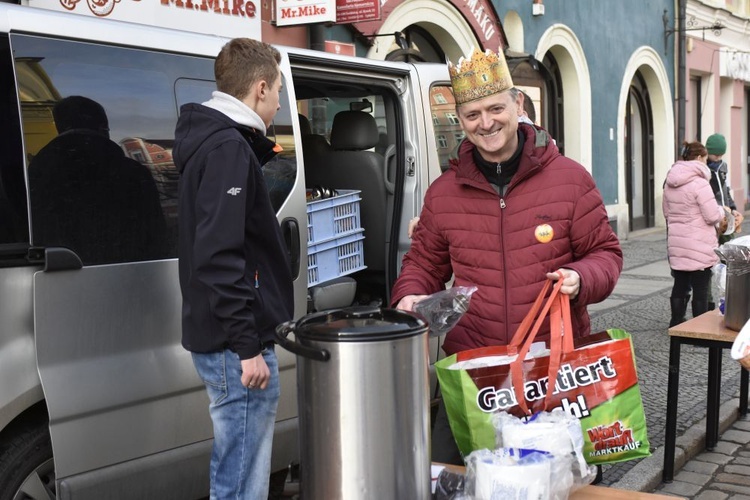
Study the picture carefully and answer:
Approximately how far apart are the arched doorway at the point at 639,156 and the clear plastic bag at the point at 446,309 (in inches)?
722

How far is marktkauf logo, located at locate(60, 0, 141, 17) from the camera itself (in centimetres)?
787

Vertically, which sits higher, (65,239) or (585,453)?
(65,239)

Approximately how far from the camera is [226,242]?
2936mm

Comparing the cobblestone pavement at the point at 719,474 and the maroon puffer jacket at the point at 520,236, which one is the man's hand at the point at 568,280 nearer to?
the maroon puffer jacket at the point at 520,236

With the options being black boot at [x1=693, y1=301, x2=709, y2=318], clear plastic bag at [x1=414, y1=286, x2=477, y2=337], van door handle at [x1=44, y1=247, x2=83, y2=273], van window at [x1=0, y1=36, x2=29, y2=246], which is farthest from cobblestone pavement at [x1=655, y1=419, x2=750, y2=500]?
van window at [x1=0, y1=36, x2=29, y2=246]

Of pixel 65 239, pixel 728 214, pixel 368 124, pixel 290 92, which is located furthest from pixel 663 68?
pixel 65 239

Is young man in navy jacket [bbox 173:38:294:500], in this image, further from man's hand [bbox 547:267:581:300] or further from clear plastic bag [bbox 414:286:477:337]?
man's hand [bbox 547:267:581:300]

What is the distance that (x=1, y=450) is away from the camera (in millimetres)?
3377

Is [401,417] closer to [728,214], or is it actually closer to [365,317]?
[365,317]

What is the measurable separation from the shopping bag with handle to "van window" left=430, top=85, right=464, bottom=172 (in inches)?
124

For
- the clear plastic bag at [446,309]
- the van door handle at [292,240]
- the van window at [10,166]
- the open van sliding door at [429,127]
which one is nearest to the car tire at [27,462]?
the van window at [10,166]

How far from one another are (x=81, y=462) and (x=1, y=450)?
0.27 metres

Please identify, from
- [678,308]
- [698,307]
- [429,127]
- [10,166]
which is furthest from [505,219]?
[678,308]

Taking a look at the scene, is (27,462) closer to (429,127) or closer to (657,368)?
(429,127)
